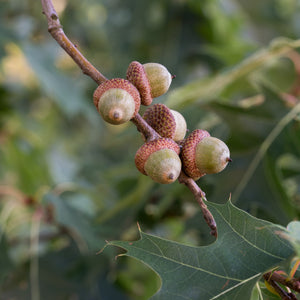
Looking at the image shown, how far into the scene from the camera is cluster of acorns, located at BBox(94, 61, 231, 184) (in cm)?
64

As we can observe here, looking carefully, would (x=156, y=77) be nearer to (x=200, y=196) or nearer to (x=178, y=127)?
(x=178, y=127)

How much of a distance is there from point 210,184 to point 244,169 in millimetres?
144

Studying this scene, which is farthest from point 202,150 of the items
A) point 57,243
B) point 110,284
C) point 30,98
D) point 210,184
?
point 30,98

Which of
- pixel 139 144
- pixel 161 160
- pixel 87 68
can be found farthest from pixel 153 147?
pixel 139 144

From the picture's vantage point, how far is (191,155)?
68 cm

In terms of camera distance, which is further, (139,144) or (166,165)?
(139,144)

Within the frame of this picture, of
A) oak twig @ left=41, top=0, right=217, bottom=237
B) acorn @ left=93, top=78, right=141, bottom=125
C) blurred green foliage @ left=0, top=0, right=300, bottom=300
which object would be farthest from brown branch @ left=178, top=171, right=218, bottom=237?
blurred green foliage @ left=0, top=0, right=300, bottom=300

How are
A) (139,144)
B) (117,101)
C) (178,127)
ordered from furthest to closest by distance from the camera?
(139,144) → (178,127) → (117,101)

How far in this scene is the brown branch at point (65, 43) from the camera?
2.10ft

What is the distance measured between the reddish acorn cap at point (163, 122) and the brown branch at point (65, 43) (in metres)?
0.11

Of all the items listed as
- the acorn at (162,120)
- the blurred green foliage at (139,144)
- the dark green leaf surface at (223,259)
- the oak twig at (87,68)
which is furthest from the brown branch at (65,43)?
the blurred green foliage at (139,144)

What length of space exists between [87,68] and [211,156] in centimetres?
23

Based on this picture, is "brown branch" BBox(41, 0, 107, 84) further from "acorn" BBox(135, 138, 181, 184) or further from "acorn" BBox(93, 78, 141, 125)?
"acorn" BBox(135, 138, 181, 184)

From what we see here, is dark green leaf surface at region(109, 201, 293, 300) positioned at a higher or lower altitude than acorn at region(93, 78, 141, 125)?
lower
